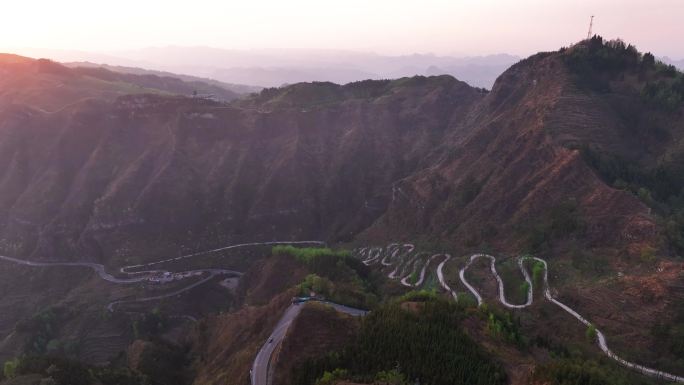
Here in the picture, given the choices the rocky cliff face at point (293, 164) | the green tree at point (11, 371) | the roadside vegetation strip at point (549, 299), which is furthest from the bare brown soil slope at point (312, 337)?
the rocky cliff face at point (293, 164)

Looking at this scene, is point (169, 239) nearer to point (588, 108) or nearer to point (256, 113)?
point (256, 113)

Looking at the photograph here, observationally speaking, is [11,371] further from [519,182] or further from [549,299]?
[519,182]

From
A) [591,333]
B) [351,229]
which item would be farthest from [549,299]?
[351,229]

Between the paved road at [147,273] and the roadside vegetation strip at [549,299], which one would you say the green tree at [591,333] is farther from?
the paved road at [147,273]

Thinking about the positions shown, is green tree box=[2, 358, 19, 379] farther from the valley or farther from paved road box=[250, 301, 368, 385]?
paved road box=[250, 301, 368, 385]

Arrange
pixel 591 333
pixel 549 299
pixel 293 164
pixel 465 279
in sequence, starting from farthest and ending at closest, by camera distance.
Answer: pixel 293 164, pixel 465 279, pixel 549 299, pixel 591 333

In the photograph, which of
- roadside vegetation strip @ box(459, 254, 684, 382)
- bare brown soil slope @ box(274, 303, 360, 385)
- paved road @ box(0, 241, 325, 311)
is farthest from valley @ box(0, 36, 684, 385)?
paved road @ box(0, 241, 325, 311)

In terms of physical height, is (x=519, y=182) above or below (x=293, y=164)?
above
